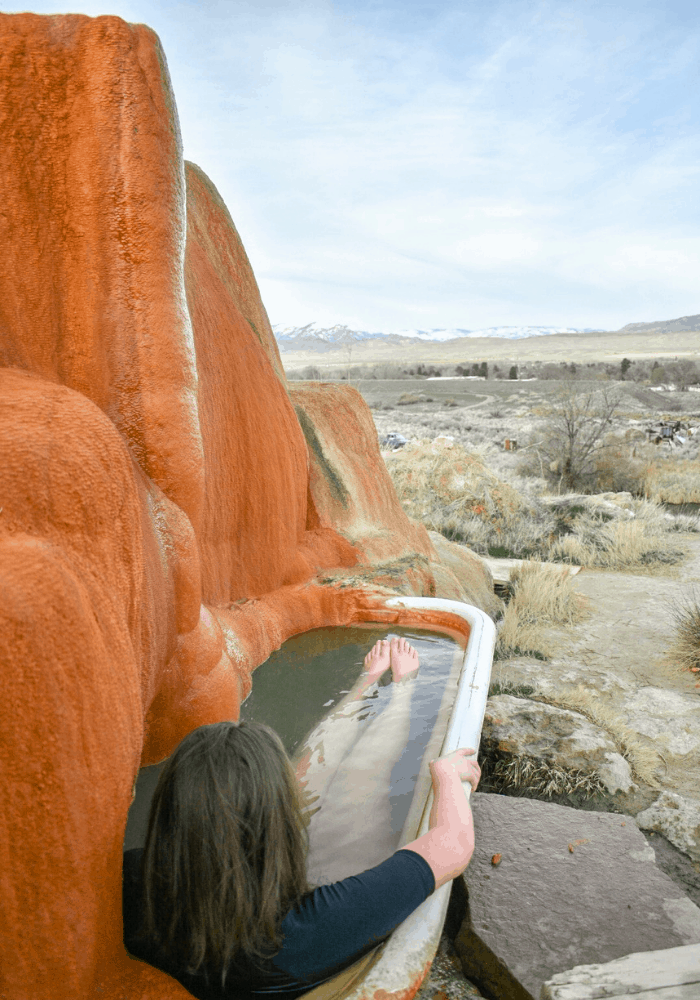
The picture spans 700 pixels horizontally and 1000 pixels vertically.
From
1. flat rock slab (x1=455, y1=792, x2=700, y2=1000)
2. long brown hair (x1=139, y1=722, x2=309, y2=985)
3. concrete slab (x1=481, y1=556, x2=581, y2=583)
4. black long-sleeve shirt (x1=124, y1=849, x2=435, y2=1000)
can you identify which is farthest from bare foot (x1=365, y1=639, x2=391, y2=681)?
concrete slab (x1=481, y1=556, x2=581, y2=583)

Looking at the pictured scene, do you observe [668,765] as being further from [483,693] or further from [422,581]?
[422,581]

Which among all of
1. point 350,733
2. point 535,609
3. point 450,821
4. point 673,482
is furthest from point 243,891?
point 673,482

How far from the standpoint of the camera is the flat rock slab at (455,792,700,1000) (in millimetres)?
2104

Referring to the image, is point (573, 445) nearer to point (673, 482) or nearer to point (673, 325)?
point (673, 482)

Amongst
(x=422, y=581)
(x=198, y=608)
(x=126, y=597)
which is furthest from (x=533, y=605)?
(x=126, y=597)

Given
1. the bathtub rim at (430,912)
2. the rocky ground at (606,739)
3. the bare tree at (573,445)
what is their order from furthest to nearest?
the bare tree at (573,445) < the rocky ground at (606,739) < the bathtub rim at (430,912)

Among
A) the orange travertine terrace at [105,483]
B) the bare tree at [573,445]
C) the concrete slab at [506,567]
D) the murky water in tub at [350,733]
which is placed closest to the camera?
the orange travertine terrace at [105,483]

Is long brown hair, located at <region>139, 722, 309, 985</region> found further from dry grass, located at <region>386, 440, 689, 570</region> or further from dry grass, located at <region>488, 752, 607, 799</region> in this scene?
dry grass, located at <region>386, 440, 689, 570</region>

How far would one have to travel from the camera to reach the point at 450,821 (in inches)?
78.2

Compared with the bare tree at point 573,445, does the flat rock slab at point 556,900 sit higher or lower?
lower

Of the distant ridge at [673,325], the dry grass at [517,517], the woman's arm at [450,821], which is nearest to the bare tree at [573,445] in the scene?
the dry grass at [517,517]

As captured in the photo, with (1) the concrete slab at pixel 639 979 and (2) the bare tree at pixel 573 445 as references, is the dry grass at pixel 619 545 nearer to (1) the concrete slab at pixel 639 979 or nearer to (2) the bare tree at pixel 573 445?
(2) the bare tree at pixel 573 445

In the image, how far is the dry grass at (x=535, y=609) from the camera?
5.39 m

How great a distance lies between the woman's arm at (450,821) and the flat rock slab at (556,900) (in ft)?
1.29
